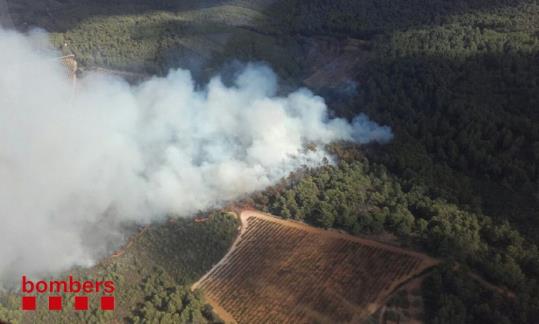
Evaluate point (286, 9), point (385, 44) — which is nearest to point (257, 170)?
point (385, 44)

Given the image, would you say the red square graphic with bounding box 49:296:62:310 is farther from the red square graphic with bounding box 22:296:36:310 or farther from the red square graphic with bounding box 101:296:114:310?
the red square graphic with bounding box 101:296:114:310

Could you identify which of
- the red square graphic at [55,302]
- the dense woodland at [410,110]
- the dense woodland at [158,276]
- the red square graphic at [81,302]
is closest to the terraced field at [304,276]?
the dense woodland at [158,276]

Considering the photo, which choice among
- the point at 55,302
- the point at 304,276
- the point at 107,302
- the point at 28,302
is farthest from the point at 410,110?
the point at 28,302

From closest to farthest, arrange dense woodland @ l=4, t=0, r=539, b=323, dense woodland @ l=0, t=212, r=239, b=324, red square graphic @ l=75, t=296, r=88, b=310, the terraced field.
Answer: dense woodland @ l=0, t=212, r=239, b=324 → red square graphic @ l=75, t=296, r=88, b=310 → the terraced field → dense woodland @ l=4, t=0, r=539, b=323

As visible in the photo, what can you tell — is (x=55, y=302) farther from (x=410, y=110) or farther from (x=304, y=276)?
(x=410, y=110)

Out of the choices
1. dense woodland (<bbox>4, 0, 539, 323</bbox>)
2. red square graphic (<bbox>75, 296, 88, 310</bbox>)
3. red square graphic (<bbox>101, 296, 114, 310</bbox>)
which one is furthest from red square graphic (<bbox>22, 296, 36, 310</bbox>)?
red square graphic (<bbox>101, 296, 114, 310</bbox>)

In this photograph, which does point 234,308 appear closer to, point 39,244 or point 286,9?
point 39,244
